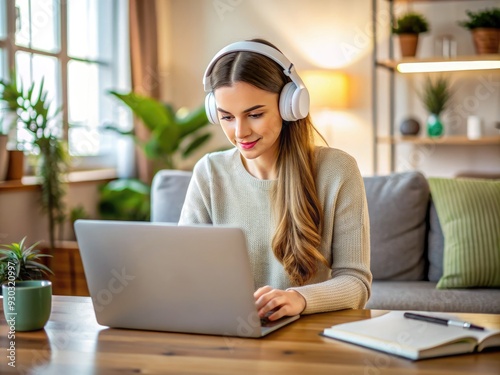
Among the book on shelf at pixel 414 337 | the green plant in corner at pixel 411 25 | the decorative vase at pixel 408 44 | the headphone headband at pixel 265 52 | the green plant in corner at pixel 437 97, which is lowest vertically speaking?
the book on shelf at pixel 414 337

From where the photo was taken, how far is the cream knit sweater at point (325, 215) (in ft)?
5.31

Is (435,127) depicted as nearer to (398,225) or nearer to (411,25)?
(411,25)

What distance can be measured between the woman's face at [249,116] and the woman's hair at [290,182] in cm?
2

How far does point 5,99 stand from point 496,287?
93.5 inches

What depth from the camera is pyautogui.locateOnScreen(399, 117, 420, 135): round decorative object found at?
4734 millimetres

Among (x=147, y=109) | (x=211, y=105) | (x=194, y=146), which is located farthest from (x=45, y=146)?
(x=211, y=105)

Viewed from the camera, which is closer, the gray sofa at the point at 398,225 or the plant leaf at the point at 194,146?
the gray sofa at the point at 398,225

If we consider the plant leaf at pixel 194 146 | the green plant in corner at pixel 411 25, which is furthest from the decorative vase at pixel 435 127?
the plant leaf at pixel 194 146

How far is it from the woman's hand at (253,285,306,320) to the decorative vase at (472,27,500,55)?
3.47 m

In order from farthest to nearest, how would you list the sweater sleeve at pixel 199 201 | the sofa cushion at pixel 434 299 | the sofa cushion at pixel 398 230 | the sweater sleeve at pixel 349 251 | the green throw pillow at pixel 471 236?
1. the sofa cushion at pixel 398 230
2. the green throw pillow at pixel 471 236
3. the sofa cushion at pixel 434 299
4. the sweater sleeve at pixel 199 201
5. the sweater sleeve at pixel 349 251

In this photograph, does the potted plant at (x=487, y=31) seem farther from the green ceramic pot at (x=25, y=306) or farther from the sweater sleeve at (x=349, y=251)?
the green ceramic pot at (x=25, y=306)

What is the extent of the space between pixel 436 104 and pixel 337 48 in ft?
2.79

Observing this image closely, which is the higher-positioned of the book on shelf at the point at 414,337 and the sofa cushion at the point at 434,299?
the book on shelf at the point at 414,337

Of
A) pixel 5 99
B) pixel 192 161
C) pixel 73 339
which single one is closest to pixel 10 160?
pixel 5 99
